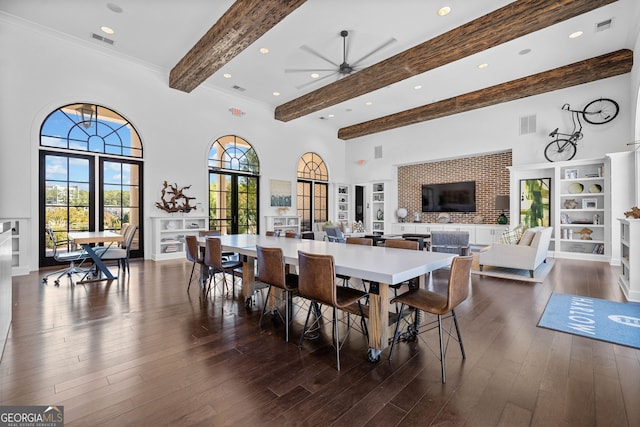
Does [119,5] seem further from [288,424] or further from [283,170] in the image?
[288,424]

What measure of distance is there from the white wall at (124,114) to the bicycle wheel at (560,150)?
6683 millimetres

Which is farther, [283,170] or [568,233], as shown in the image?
[283,170]

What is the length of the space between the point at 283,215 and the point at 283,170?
54.9 inches

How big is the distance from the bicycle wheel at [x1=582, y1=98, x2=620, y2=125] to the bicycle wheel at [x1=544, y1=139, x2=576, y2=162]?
57 centimetres

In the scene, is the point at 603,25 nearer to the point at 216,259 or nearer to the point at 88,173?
the point at 216,259

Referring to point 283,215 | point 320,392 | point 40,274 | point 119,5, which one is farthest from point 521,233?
point 40,274

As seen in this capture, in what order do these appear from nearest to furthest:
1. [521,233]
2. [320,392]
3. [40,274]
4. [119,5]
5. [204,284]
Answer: [320,392]
[204,284]
[119,5]
[40,274]
[521,233]

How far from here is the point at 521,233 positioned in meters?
5.32

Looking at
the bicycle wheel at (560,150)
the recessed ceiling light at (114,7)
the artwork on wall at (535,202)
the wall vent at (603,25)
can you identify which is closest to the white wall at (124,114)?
the recessed ceiling light at (114,7)

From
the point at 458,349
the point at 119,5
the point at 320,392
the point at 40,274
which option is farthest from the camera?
the point at 40,274

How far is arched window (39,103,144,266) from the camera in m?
5.37

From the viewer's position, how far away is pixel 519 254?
4.81 m

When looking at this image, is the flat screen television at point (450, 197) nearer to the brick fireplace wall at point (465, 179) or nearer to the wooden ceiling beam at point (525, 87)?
the brick fireplace wall at point (465, 179)

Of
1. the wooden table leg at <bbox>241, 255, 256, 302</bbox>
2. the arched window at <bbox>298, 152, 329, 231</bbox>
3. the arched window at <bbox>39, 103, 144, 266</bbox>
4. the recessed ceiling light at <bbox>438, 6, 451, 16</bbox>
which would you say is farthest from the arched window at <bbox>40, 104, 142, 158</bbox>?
the recessed ceiling light at <bbox>438, 6, 451, 16</bbox>
